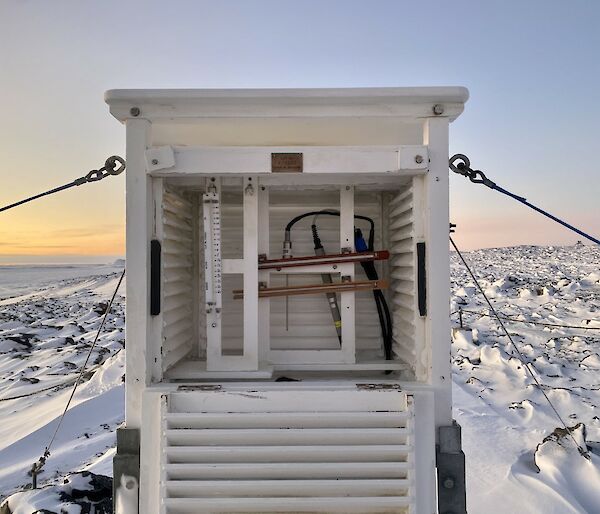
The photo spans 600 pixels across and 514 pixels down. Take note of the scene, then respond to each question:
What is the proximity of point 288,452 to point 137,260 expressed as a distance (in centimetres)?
131

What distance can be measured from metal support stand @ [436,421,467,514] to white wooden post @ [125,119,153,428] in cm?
167

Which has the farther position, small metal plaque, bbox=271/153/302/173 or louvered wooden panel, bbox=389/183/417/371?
louvered wooden panel, bbox=389/183/417/371

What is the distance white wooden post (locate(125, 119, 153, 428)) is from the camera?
258 cm

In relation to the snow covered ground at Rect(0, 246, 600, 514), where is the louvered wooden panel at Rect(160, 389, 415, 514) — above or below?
above

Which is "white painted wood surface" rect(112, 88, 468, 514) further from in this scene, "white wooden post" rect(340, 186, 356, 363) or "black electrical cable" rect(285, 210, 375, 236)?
"black electrical cable" rect(285, 210, 375, 236)

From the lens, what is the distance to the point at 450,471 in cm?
255

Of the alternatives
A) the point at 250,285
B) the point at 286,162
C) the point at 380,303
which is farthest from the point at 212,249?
the point at 380,303

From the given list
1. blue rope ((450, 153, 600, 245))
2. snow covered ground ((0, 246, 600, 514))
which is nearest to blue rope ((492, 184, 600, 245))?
blue rope ((450, 153, 600, 245))

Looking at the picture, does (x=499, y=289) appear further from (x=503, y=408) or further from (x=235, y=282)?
(x=235, y=282)

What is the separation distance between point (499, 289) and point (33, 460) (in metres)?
16.3

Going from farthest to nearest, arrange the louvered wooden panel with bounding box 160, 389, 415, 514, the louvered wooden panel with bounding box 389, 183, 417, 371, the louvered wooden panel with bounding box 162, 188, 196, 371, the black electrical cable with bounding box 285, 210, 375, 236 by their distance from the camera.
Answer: the black electrical cable with bounding box 285, 210, 375, 236, the louvered wooden panel with bounding box 389, 183, 417, 371, the louvered wooden panel with bounding box 162, 188, 196, 371, the louvered wooden panel with bounding box 160, 389, 415, 514

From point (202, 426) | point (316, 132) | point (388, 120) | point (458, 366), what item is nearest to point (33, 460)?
point (202, 426)

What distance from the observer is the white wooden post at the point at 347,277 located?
130 inches

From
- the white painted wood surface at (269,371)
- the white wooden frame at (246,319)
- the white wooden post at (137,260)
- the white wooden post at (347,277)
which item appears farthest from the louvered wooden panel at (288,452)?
the white wooden post at (347,277)
